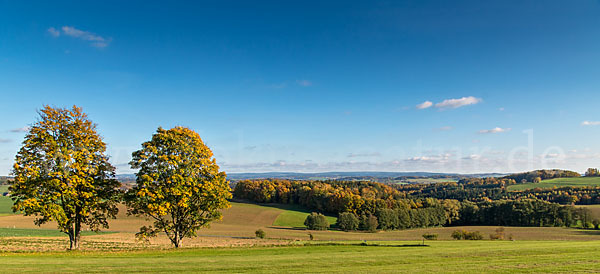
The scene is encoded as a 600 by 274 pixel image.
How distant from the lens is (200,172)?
102 feet

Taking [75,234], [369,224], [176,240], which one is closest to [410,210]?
[369,224]

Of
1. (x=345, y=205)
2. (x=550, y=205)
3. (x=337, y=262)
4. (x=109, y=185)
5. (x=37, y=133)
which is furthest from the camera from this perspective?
(x=345, y=205)

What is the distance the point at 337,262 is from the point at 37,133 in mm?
24925

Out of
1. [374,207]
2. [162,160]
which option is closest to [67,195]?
[162,160]

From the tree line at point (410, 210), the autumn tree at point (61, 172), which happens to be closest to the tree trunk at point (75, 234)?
the autumn tree at point (61, 172)

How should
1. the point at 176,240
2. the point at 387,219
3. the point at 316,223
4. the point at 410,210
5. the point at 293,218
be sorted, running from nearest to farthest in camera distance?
the point at 176,240, the point at 316,223, the point at 387,219, the point at 410,210, the point at 293,218

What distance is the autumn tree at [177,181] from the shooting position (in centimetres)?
2911

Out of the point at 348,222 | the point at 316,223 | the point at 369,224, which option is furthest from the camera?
the point at 348,222

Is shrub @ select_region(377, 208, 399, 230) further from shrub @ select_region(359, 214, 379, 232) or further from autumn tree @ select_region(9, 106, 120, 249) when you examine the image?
autumn tree @ select_region(9, 106, 120, 249)

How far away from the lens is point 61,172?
26734mm

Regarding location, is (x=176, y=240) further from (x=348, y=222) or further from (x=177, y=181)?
(x=348, y=222)

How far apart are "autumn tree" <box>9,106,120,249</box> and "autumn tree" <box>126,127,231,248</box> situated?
307 centimetres

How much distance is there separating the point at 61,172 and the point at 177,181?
28.5 feet

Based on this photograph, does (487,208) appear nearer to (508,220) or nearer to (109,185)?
(508,220)
